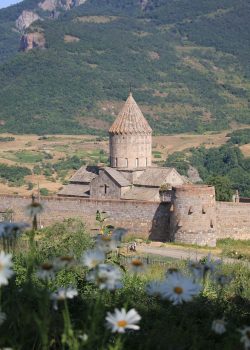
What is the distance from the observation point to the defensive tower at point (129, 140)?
27688 millimetres

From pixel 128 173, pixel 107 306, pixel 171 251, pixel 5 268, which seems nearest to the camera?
pixel 5 268

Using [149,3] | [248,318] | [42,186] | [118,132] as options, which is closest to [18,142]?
[42,186]

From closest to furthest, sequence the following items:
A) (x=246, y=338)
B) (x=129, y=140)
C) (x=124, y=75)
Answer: (x=246, y=338)
(x=129, y=140)
(x=124, y=75)

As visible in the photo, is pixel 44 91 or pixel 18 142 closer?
pixel 18 142

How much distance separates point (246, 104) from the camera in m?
102

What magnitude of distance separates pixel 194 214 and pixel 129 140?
6.14 metres

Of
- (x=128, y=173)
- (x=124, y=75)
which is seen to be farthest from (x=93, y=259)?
(x=124, y=75)

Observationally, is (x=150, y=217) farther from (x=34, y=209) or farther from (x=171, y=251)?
(x=34, y=209)

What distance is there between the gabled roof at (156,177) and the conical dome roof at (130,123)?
1664 mm

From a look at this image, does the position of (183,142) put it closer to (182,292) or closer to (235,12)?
(182,292)

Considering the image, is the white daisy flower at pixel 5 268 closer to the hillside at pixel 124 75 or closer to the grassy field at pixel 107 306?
the grassy field at pixel 107 306

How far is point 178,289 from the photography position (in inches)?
166

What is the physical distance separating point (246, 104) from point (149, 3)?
97.7 metres

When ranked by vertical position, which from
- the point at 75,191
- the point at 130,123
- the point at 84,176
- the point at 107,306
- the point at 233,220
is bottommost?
the point at 107,306
